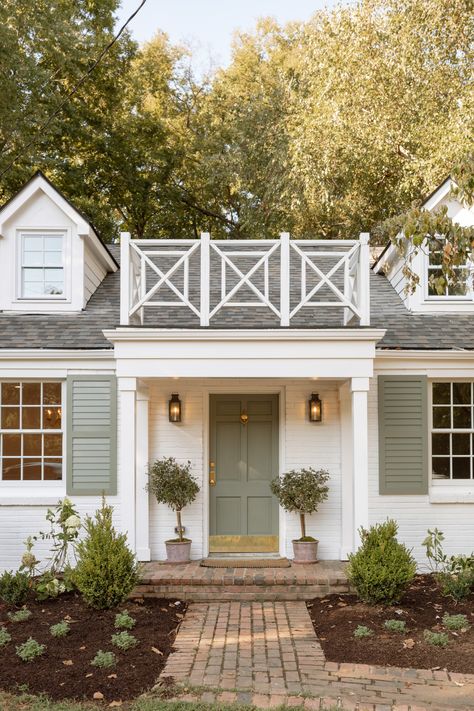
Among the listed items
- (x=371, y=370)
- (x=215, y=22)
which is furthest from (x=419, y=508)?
(x=215, y=22)

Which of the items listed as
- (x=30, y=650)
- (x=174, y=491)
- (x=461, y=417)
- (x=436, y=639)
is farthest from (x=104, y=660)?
(x=461, y=417)

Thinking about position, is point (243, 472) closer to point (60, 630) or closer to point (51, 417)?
point (51, 417)

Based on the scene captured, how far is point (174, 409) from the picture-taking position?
9.43m

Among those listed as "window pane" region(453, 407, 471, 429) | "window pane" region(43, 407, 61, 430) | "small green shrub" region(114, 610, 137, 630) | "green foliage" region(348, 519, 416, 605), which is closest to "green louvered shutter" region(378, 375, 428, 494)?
"window pane" region(453, 407, 471, 429)

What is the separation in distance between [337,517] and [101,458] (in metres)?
3.55

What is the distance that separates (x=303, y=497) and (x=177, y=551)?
193 cm

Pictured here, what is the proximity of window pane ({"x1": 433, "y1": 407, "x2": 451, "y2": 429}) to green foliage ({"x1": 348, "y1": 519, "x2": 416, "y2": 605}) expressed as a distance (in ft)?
8.64

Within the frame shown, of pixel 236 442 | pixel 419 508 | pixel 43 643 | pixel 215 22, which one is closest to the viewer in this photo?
pixel 43 643

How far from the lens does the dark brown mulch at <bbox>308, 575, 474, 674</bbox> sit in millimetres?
5828

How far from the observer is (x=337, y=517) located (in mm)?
9430

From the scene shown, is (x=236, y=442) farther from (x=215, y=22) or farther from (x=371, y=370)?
(x=215, y=22)

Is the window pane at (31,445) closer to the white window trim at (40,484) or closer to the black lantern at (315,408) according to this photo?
the white window trim at (40,484)

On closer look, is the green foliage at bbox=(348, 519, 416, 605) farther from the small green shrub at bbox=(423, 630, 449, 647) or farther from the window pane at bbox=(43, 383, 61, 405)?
the window pane at bbox=(43, 383, 61, 405)

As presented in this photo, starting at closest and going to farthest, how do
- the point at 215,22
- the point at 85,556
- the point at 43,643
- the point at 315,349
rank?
the point at 43,643
the point at 85,556
the point at 315,349
the point at 215,22
